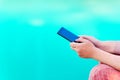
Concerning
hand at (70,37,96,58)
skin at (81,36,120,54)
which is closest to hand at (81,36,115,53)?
skin at (81,36,120,54)

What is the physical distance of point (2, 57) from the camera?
41.7 inches

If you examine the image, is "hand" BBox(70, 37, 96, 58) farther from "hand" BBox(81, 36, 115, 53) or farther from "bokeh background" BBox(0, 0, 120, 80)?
"bokeh background" BBox(0, 0, 120, 80)

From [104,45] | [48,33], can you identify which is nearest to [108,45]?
[104,45]

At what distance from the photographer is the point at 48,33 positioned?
41.2 inches

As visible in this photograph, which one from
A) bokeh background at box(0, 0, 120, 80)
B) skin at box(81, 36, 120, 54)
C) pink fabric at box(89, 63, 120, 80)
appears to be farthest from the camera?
bokeh background at box(0, 0, 120, 80)

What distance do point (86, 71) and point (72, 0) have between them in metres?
0.24

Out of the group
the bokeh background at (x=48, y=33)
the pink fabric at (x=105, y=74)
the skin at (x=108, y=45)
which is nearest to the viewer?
the pink fabric at (x=105, y=74)

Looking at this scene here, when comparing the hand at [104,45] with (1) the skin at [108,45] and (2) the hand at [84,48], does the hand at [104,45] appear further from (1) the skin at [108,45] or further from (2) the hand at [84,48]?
(2) the hand at [84,48]

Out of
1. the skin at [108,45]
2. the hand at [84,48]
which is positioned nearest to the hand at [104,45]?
the skin at [108,45]

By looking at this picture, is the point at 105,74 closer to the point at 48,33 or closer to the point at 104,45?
the point at 104,45

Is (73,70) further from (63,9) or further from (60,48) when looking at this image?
(63,9)

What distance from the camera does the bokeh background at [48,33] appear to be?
1.05m

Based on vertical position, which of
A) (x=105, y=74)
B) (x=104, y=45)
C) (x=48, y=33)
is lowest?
(x=105, y=74)

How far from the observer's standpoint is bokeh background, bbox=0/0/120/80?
1.05 meters
